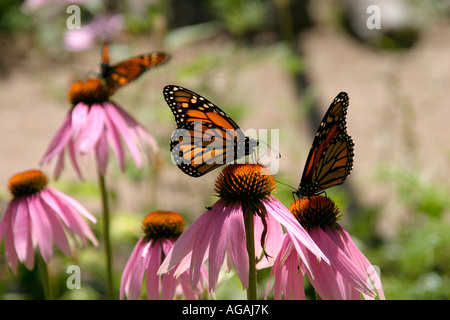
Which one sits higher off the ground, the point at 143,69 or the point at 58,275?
the point at 143,69

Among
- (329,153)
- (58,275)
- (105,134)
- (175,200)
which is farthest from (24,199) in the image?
(175,200)

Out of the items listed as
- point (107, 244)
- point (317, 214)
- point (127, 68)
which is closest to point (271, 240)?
point (317, 214)

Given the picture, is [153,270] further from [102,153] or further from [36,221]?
[102,153]

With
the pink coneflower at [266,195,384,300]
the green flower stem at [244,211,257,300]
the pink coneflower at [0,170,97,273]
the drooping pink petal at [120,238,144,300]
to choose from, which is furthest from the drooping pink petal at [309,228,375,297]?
the pink coneflower at [0,170,97,273]

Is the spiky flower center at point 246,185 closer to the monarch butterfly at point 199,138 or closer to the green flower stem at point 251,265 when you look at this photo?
the green flower stem at point 251,265

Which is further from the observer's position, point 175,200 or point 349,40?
point 349,40

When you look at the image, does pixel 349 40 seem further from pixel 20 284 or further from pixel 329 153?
pixel 329 153
